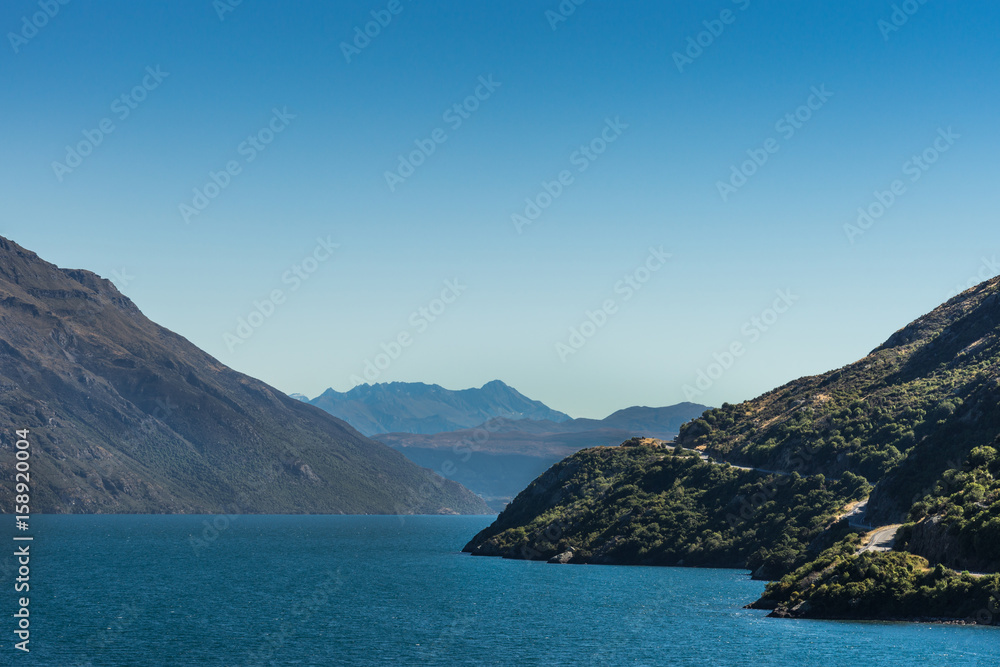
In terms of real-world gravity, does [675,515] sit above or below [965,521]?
above

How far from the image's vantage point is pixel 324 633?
8350 cm

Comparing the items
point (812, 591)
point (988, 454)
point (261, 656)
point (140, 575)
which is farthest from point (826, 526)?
point (140, 575)

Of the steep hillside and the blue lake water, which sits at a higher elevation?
the steep hillside

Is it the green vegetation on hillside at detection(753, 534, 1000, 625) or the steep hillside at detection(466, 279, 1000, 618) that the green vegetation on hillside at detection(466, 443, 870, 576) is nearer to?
the steep hillside at detection(466, 279, 1000, 618)

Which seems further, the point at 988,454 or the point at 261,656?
the point at 988,454

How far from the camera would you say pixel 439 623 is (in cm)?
8956

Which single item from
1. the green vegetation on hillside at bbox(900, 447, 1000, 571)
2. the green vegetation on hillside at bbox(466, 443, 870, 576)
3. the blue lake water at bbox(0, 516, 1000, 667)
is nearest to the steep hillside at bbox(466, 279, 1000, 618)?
the green vegetation on hillside at bbox(900, 447, 1000, 571)

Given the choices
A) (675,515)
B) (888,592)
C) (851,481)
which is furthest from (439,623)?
(851,481)

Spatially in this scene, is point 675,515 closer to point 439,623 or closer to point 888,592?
point 439,623

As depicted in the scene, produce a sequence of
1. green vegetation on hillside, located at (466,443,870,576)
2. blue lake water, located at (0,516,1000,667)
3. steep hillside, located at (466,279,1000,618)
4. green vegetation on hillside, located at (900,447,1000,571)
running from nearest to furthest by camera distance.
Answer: blue lake water, located at (0,516,1000,667), green vegetation on hillside, located at (900,447,1000,571), steep hillside, located at (466,279,1000,618), green vegetation on hillside, located at (466,443,870,576)

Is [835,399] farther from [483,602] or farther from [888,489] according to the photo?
[483,602]

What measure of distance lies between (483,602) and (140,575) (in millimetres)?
60354

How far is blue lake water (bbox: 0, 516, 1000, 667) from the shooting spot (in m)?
70.0

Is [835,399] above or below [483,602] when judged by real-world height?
above
